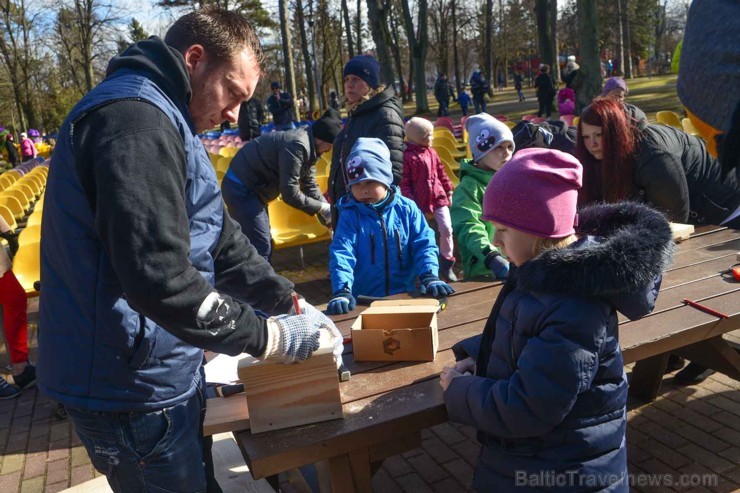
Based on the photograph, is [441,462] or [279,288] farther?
[441,462]

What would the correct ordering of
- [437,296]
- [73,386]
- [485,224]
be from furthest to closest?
[485,224], [437,296], [73,386]

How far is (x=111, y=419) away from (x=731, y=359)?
276cm

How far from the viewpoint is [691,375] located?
3783mm

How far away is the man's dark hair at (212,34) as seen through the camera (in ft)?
5.65

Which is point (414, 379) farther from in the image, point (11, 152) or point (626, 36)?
point (626, 36)

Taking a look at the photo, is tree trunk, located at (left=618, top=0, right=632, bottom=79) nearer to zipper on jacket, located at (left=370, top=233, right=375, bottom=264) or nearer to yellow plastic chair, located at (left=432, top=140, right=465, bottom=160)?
yellow plastic chair, located at (left=432, top=140, right=465, bottom=160)

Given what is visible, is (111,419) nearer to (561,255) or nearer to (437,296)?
(561,255)

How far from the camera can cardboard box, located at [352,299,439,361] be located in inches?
88.6

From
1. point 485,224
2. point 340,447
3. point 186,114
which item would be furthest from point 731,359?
point 186,114

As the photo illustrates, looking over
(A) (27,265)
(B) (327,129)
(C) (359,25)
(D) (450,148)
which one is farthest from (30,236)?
(C) (359,25)

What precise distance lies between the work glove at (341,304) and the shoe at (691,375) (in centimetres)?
220

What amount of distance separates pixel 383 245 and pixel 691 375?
6.83 ft

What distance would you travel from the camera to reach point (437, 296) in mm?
2951

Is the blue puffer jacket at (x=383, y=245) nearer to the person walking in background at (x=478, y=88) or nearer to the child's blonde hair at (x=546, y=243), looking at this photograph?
the child's blonde hair at (x=546, y=243)
